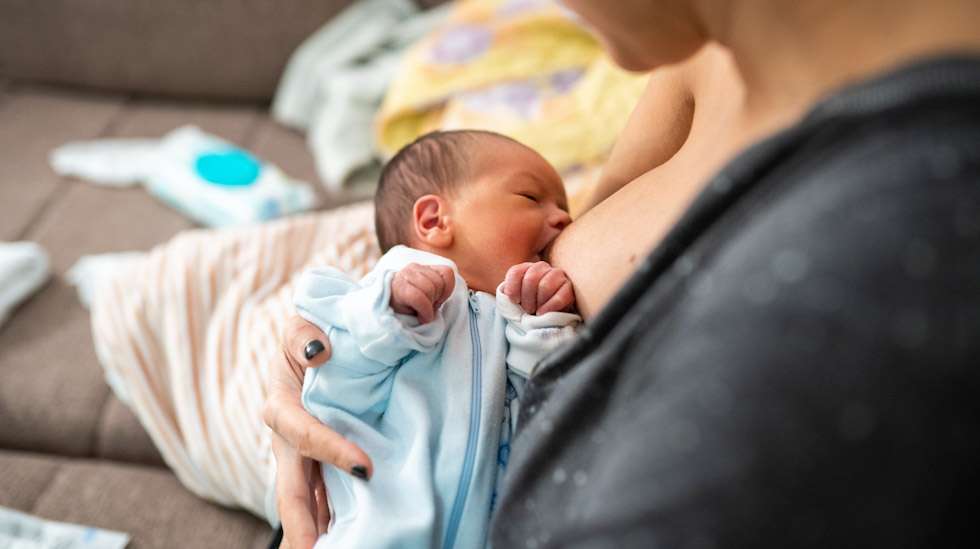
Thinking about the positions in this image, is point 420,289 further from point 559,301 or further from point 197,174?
point 197,174

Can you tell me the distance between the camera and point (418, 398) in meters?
0.91

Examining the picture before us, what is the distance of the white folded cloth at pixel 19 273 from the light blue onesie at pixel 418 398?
2.89ft

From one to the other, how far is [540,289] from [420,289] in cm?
13

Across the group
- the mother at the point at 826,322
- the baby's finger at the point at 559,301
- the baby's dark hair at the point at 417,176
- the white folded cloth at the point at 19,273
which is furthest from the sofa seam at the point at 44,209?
the mother at the point at 826,322

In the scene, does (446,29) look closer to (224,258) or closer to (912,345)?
(224,258)

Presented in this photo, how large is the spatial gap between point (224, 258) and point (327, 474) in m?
0.64

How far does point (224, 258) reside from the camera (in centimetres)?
146

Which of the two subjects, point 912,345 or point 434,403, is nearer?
point 912,345

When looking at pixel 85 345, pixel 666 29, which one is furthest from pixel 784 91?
pixel 85 345

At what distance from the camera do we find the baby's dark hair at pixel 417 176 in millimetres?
1141

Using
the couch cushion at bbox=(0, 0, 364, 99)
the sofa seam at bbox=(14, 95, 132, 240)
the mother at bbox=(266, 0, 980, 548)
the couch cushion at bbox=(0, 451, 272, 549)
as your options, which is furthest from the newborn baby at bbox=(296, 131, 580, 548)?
the couch cushion at bbox=(0, 0, 364, 99)

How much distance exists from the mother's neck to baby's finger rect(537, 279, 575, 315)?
0.29 m

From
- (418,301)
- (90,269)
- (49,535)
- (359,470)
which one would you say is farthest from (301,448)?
(90,269)

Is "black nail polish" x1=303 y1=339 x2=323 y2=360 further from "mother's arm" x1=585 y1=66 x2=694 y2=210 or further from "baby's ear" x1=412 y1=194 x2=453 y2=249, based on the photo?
"mother's arm" x1=585 y1=66 x2=694 y2=210
